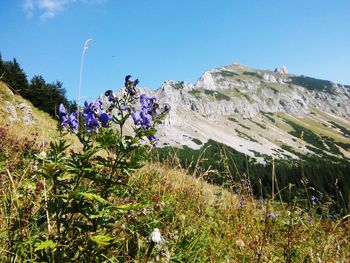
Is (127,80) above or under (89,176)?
above

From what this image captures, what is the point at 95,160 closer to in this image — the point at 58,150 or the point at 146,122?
the point at 58,150

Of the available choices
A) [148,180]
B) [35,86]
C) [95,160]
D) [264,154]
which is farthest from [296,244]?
[264,154]

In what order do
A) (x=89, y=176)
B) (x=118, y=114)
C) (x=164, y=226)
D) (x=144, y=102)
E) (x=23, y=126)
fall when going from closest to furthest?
1. (x=89, y=176)
2. (x=118, y=114)
3. (x=144, y=102)
4. (x=164, y=226)
5. (x=23, y=126)

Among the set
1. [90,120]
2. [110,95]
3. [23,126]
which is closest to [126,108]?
[110,95]

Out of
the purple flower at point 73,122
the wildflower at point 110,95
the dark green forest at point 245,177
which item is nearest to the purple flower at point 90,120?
the purple flower at point 73,122

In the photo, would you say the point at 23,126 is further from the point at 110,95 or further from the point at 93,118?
the point at 93,118

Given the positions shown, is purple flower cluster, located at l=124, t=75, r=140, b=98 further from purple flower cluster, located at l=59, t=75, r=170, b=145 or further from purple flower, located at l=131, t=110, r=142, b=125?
purple flower, located at l=131, t=110, r=142, b=125

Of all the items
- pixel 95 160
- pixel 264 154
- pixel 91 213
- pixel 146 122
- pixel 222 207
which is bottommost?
pixel 264 154

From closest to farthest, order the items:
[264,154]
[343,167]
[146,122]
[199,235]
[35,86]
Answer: [146,122]
[199,235]
[35,86]
[343,167]
[264,154]

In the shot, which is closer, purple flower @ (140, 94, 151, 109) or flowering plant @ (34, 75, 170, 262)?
flowering plant @ (34, 75, 170, 262)

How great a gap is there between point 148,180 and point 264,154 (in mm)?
199129

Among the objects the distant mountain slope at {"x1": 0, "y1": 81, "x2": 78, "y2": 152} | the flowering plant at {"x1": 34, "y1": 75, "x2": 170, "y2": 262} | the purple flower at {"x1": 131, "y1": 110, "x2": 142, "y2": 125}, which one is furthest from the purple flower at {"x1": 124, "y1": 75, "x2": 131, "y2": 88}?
the distant mountain slope at {"x1": 0, "y1": 81, "x2": 78, "y2": 152}

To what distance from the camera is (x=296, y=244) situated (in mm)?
4797

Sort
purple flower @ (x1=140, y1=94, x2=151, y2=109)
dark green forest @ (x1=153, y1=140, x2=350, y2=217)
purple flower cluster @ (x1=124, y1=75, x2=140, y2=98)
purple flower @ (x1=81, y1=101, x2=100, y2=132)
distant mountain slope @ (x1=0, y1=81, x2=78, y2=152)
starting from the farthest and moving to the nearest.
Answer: dark green forest @ (x1=153, y1=140, x2=350, y2=217) → distant mountain slope @ (x1=0, y1=81, x2=78, y2=152) → purple flower @ (x1=140, y1=94, x2=151, y2=109) → purple flower cluster @ (x1=124, y1=75, x2=140, y2=98) → purple flower @ (x1=81, y1=101, x2=100, y2=132)
